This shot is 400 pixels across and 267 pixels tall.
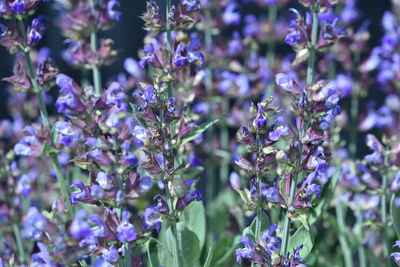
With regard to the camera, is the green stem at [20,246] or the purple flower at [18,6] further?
the green stem at [20,246]

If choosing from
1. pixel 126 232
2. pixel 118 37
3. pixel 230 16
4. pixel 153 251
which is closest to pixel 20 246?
pixel 153 251

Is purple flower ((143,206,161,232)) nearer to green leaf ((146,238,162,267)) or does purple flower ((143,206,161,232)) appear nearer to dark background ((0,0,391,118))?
green leaf ((146,238,162,267))

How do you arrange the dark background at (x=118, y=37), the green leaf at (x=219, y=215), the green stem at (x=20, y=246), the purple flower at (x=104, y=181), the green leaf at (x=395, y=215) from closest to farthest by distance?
1. the purple flower at (x=104, y=181)
2. the green leaf at (x=395, y=215)
3. the green stem at (x=20, y=246)
4. the green leaf at (x=219, y=215)
5. the dark background at (x=118, y=37)

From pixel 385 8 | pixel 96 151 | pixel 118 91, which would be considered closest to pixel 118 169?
pixel 96 151

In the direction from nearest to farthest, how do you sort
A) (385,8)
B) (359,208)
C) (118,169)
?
(118,169)
(359,208)
(385,8)

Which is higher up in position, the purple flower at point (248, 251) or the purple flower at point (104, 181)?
the purple flower at point (104, 181)

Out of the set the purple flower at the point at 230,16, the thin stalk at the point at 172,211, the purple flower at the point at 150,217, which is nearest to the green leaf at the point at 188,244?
A: the thin stalk at the point at 172,211

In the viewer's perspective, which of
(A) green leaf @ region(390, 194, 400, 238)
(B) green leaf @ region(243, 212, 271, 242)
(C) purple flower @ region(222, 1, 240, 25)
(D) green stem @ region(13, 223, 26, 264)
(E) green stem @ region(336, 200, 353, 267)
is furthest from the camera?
(C) purple flower @ region(222, 1, 240, 25)

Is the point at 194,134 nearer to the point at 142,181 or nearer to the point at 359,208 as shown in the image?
the point at 142,181

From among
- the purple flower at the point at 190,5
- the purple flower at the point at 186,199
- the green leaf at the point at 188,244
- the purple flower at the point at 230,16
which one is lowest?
the green leaf at the point at 188,244

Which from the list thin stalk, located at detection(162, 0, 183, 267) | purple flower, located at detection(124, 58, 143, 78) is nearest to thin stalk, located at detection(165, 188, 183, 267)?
thin stalk, located at detection(162, 0, 183, 267)

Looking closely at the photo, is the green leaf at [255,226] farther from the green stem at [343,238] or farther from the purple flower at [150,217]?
the green stem at [343,238]
